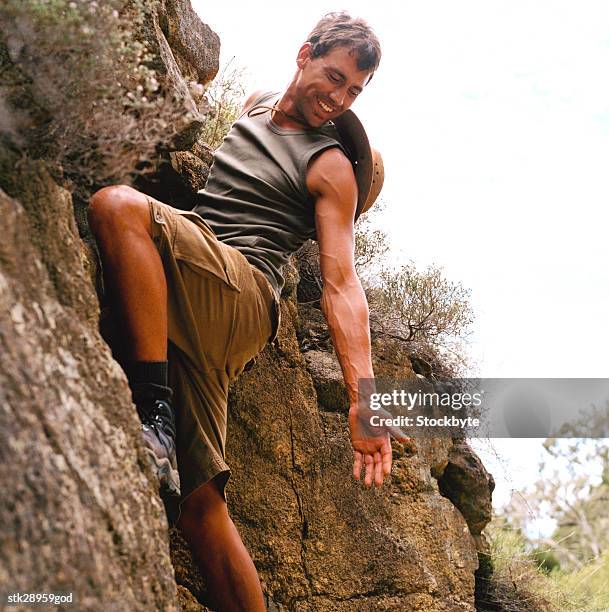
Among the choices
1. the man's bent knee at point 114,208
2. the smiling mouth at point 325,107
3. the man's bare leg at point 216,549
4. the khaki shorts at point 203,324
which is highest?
the smiling mouth at point 325,107

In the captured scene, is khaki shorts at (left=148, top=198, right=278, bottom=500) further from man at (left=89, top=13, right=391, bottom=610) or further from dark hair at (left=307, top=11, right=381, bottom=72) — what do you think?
dark hair at (left=307, top=11, right=381, bottom=72)

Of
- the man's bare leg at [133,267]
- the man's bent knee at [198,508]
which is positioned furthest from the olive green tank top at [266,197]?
the man's bent knee at [198,508]

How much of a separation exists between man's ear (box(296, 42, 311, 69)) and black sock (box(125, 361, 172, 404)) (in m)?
1.76

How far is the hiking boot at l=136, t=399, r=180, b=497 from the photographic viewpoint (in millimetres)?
3055

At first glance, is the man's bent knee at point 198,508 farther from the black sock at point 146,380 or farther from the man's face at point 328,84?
the man's face at point 328,84

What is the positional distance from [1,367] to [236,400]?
2.62m

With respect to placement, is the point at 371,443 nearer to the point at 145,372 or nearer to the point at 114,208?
the point at 145,372

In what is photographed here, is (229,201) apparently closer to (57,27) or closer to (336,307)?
(336,307)

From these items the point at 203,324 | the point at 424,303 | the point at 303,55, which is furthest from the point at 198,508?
the point at 424,303

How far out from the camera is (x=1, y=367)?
7.10 ft

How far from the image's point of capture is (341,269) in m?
3.96

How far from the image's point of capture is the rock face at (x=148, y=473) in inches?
87.0

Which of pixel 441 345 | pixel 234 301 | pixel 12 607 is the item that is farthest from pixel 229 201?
pixel 441 345

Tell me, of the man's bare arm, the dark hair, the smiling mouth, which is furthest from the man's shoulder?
the dark hair
